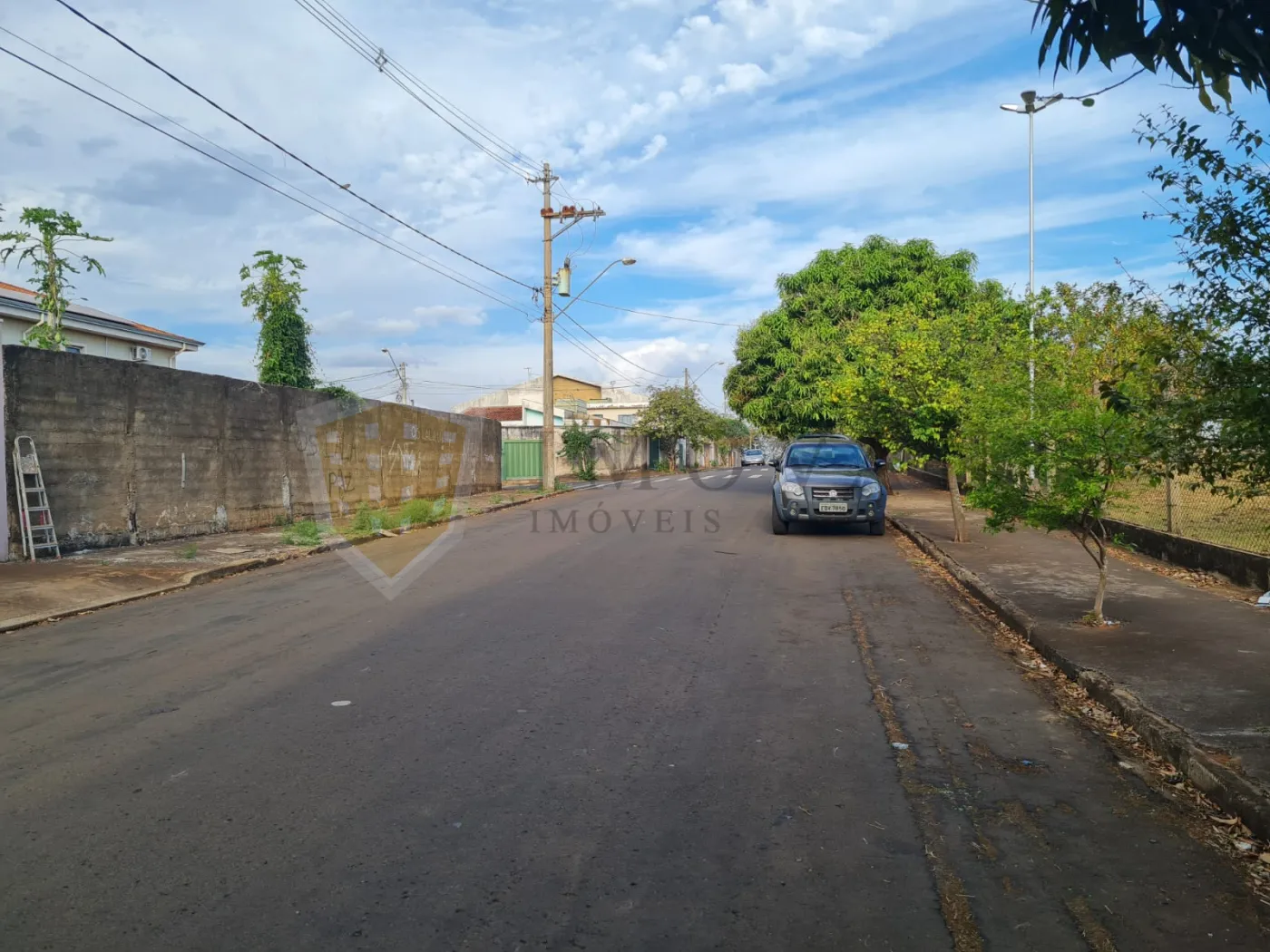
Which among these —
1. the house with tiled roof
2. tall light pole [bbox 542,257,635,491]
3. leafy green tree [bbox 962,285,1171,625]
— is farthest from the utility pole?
leafy green tree [bbox 962,285,1171,625]

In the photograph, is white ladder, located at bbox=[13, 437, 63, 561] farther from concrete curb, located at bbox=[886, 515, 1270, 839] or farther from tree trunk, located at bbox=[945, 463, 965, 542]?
tree trunk, located at bbox=[945, 463, 965, 542]

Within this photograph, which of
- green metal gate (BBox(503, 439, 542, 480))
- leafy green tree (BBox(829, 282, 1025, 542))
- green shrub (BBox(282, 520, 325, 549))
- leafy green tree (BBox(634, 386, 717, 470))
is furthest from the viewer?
leafy green tree (BBox(634, 386, 717, 470))

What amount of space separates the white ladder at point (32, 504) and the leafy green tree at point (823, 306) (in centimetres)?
1905

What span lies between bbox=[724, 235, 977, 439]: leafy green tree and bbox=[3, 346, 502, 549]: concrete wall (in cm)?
1190

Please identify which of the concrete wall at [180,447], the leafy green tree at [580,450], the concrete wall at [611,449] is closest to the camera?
the concrete wall at [180,447]

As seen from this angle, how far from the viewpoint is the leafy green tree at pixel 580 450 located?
3866cm

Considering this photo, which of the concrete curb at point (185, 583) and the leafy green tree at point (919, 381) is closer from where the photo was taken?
the concrete curb at point (185, 583)

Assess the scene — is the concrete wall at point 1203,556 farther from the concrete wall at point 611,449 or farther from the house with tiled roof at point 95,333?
the concrete wall at point 611,449

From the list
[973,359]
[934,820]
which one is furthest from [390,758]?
[973,359]

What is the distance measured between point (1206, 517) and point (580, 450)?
30.0m

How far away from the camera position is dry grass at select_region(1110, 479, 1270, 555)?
897cm

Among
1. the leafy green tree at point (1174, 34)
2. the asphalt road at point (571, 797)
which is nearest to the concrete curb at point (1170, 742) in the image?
the asphalt road at point (571, 797)

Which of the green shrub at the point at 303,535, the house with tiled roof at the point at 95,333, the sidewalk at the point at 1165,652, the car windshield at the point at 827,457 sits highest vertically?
the house with tiled roof at the point at 95,333

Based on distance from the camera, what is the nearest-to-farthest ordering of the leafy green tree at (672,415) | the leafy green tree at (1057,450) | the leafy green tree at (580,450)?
the leafy green tree at (1057,450)
the leafy green tree at (580,450)
the leafy green tree at (672,415)
